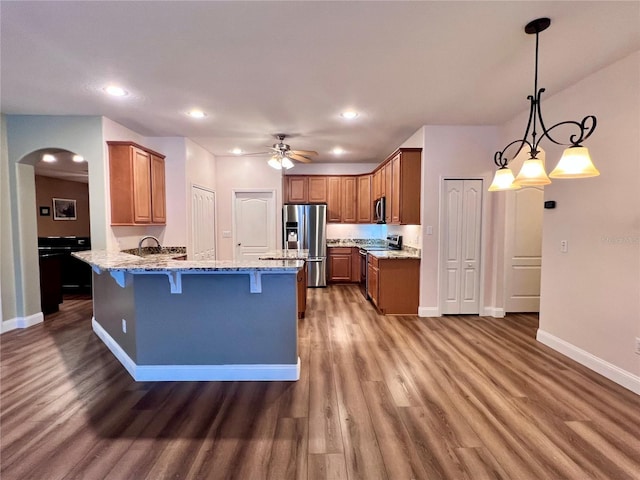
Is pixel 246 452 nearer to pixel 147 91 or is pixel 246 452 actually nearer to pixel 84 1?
Answer: pixel 84 1

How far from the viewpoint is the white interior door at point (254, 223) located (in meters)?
5.93

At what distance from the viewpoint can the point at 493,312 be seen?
4156 millimetres

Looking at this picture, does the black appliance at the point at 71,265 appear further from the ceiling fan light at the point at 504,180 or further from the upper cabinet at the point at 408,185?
the ceiling fan light at the point at 504,180

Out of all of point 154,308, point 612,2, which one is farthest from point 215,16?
point 612,2

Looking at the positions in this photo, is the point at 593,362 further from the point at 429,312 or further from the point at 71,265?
the point at 71,265

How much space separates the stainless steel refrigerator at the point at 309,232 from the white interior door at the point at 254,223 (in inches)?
10.7

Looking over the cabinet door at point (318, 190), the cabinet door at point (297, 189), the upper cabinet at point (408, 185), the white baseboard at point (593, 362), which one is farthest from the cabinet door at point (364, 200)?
the white baseboard at point (593, 362)

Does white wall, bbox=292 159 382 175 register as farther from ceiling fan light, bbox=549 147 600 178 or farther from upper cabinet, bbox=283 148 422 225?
ceiling fan light, bbox=549 147 600 178

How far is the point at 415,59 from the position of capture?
2.35 meters

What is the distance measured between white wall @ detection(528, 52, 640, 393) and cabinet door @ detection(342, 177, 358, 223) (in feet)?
12.0

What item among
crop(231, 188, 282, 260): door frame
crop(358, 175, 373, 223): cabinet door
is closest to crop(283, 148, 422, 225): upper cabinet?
crop(358, 175, 373, 223): cabinet door

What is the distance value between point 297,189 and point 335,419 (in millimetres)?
4929

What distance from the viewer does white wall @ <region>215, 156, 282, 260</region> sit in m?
5.84

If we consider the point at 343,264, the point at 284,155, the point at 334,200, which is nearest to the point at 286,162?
the point at 284,155
